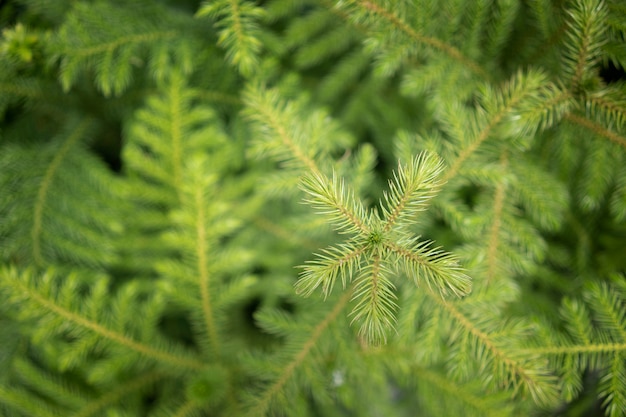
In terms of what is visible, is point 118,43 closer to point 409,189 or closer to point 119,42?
point 119,42

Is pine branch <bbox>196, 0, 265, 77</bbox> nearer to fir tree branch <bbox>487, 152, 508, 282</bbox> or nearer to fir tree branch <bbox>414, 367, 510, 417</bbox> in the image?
fir tree branch <bbox>487, 152, 508, 282</bbox>

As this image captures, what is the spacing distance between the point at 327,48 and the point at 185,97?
1.49 ft

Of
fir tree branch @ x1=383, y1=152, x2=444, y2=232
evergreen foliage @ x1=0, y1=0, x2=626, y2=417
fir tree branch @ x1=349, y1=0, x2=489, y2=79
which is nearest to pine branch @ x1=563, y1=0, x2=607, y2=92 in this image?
evergreen foliage @ x1=0, y1=0, x2=626, y2=417

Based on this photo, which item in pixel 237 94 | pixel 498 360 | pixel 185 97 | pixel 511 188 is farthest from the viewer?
pixel 237 94

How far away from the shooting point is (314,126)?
3.45 feet

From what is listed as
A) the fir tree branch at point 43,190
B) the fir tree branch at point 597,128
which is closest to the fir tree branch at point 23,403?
the fir tree branch at point 43,190

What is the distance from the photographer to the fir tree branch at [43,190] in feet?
3.84

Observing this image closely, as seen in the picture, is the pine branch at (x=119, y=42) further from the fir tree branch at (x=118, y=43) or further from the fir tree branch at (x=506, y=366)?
the fir tree branch at (x=506, y=366)

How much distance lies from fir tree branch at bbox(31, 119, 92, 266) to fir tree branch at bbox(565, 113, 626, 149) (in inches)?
55.3

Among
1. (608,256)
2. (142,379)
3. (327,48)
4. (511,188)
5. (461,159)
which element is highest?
(327,48)

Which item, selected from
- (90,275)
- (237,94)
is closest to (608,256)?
(237,94)

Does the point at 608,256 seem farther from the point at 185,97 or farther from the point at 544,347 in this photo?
the point at 185,97

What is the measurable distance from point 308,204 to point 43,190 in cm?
80

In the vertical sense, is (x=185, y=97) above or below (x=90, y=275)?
above
